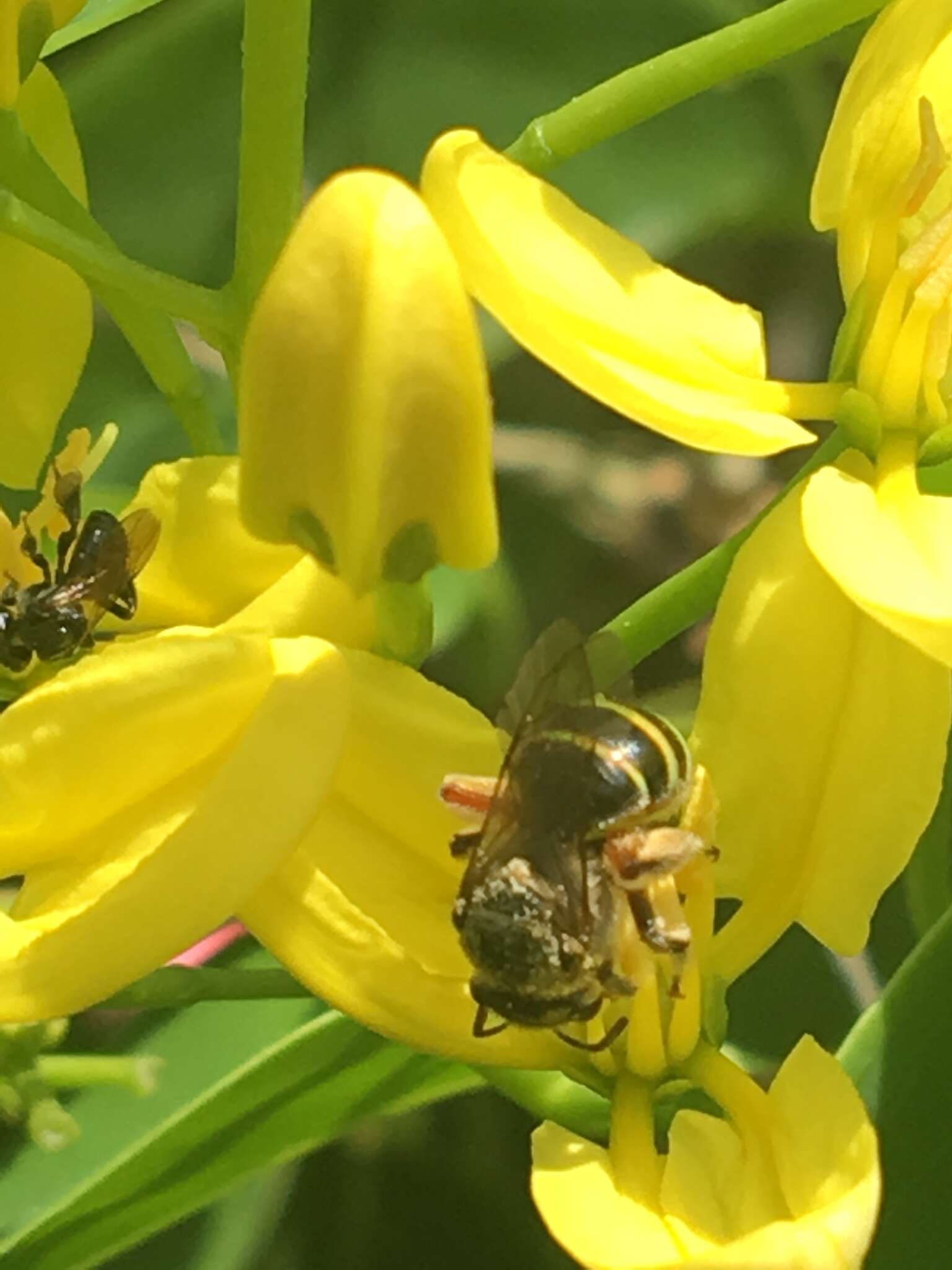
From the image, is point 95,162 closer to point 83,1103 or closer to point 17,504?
point 17,504

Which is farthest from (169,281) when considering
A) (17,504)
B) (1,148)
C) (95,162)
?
(95,162)

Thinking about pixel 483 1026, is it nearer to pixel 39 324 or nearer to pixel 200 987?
pixel 200 987

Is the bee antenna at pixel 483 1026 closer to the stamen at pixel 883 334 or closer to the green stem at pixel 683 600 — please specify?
the green stem at pixel 683 600

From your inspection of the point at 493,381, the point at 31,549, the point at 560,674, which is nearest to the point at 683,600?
the point at 560,674

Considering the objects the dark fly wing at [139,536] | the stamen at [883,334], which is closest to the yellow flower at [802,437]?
the stamen at [883,334]

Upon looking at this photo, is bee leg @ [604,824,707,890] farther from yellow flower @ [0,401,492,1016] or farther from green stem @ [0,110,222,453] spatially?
green stem @ [0,110,222,453]

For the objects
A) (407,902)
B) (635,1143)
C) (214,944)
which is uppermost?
(407,902)

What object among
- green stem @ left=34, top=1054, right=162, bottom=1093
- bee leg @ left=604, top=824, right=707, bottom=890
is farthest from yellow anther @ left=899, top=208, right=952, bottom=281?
green stem @ left=34, top=1054, right=162, bottom=1093
